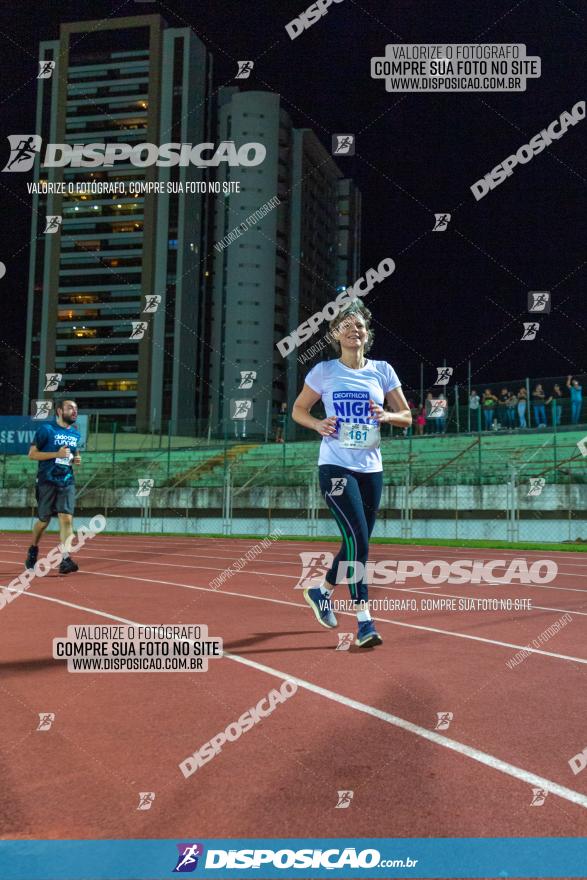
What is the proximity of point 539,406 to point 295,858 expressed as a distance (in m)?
24.9

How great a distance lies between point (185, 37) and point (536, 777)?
107m

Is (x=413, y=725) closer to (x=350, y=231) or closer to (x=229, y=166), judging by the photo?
(x=229, y=166)

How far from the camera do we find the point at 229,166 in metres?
101

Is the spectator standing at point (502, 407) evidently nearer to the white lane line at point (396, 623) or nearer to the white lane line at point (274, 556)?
the white lane line at point (274, 556)

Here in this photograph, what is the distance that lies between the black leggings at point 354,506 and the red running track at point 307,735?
61cm

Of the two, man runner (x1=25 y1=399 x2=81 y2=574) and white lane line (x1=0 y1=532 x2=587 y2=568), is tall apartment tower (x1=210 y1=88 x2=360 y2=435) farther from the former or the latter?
man runner (x1=25 y1=399 x2=81 y2=574)

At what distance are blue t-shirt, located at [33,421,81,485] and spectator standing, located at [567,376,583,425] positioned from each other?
1803 cm

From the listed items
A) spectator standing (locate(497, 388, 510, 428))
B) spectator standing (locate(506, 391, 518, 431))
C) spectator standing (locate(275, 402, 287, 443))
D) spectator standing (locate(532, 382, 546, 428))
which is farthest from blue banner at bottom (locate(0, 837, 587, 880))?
spectator standing (locate(275, 402, 287, 443))

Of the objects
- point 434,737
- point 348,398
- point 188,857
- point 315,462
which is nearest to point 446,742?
point 434,737

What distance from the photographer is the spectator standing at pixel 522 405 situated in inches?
1024

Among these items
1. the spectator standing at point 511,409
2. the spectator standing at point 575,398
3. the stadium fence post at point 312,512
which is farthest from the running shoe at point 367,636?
the spectator standing at point 511,409

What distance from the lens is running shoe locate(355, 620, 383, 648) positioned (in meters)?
5.36

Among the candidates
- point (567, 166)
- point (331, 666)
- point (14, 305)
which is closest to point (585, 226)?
point (567, 166)

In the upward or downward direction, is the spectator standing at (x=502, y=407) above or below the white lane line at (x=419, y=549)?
above
